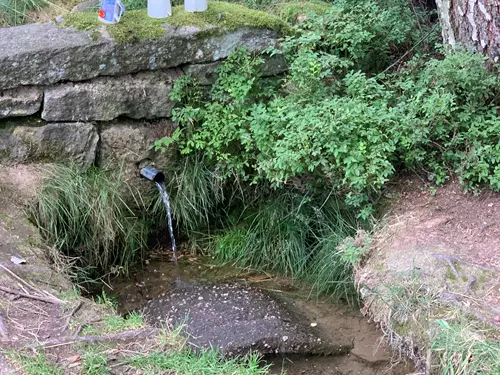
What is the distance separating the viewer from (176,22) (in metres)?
4.33

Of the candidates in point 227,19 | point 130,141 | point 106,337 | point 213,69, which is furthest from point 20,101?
point 106,337

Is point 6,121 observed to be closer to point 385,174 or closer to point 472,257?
point 385,174

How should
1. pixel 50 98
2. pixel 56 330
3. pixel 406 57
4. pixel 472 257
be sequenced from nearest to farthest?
pixel 56 330 → pixel 472 257 → pixel 50 98 → pixel 406 57

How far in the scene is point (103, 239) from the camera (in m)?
4.19

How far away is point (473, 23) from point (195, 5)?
72.5 inches

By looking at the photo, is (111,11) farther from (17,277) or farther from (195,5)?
(17,277)

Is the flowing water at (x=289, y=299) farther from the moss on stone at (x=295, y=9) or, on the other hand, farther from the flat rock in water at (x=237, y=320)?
the moss on stone at (x=295, y=9)

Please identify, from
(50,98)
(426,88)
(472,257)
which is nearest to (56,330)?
(50,98)

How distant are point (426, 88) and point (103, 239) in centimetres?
226

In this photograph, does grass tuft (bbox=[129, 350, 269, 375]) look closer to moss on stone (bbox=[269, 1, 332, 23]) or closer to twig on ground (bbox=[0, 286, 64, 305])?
twig on ground (bbox=[0, 286, 64, 305])

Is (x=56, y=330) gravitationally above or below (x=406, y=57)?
below

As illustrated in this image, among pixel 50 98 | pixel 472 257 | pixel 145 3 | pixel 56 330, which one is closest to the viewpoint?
pixel 56 330

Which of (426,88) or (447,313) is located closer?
(447,313)

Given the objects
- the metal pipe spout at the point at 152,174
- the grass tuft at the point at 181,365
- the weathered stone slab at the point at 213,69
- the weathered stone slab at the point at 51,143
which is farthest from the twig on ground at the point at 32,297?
the weathered stone slab at the point at 213,69
